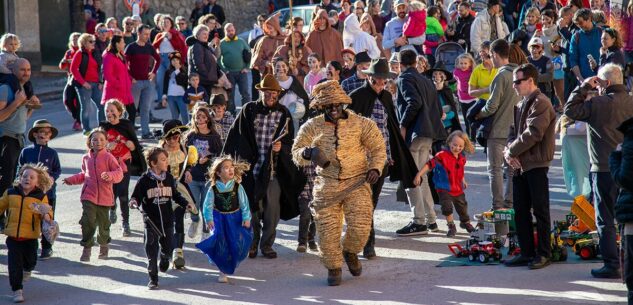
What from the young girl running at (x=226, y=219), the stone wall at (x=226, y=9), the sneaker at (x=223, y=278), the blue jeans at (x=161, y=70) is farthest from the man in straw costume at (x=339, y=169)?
the stone wall at (x=226, y=9)

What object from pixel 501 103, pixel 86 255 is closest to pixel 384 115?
pixel 501 103

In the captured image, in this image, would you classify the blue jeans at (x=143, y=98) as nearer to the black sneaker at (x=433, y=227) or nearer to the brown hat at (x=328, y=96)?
the black sneaker at (x=433, y=227)

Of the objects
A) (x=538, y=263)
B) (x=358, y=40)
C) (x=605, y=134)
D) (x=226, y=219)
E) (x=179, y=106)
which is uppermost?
(x=358, y=40)

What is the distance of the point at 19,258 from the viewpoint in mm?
10711

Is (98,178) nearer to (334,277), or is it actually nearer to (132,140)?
(132,140)

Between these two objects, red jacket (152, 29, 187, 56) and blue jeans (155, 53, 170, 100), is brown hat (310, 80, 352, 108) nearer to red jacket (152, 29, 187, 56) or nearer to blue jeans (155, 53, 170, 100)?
red jacket (152, 29, 187, 56)

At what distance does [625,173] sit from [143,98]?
40.8 ft

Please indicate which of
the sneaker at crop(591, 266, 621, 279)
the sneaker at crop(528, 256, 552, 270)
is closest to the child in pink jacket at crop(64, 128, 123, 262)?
the sneaker at crop(528, 256, 552, 270)

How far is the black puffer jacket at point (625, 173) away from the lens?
880cm

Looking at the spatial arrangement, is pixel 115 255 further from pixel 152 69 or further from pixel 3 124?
pixel 152 69

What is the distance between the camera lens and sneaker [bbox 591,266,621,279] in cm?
1037

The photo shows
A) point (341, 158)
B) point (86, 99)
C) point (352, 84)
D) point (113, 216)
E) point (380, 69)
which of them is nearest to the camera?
point (341, 158)

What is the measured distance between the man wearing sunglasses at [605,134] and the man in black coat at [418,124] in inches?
95.4

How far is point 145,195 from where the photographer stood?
11.2 m
